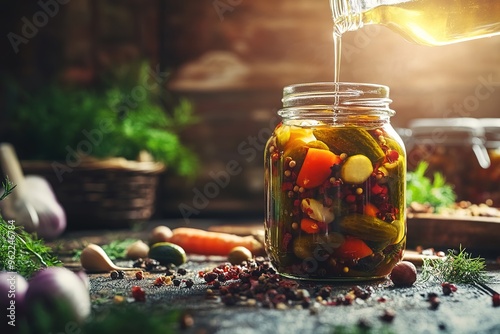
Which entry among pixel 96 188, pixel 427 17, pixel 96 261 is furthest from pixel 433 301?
pixel 96 188

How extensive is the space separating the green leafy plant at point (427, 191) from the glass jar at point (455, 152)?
0.06m

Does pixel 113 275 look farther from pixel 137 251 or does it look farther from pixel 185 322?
pixel 185 322

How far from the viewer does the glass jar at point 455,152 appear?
74.1 inches

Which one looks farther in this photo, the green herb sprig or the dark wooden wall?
the dark wooden wall

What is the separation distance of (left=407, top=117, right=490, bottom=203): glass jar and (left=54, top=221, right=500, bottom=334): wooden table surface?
697 millimetres

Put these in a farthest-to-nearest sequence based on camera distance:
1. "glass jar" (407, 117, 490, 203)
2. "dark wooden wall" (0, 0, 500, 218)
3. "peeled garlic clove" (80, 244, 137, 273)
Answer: "dark wooden wall" (0, 0, 500, 218) → "glass jar" (407, 117, 490, 203) → "peeled garlic clove" (80, 244, 137, 273)

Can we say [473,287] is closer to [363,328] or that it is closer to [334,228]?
[334,228]

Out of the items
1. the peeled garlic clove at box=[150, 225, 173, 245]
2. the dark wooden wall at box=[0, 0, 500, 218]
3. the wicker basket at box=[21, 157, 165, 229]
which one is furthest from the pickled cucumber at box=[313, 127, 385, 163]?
the dark wooden wall at box=[0, 0, 500, 218]

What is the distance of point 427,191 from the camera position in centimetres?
177

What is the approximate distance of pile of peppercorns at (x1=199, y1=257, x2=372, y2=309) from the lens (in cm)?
98

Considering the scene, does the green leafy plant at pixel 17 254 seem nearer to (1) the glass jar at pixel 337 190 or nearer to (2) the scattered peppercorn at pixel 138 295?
(2) the scattered peppercorn at pixel 138 295

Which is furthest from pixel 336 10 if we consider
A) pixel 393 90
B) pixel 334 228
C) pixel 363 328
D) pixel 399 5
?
pixel 393 90

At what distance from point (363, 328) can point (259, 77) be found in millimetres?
1837

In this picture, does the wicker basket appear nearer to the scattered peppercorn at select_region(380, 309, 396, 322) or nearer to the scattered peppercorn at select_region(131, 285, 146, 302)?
the scattered peppercorn at select_region(131, 285, 146, 302)
